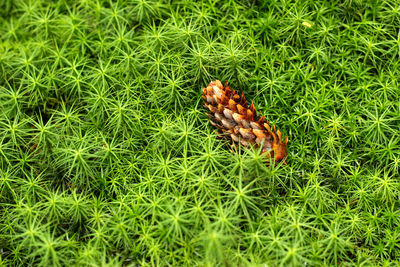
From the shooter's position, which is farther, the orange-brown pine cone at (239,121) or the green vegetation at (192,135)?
the orange-brown pine cone at (239,121)

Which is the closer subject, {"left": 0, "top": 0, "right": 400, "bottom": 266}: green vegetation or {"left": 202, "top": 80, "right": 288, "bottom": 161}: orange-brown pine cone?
{"left": 0, "top": 0, "right": 400, "bottom": 266}: green vegetation

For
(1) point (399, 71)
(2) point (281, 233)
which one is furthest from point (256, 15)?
A: (2) point (281, 233)

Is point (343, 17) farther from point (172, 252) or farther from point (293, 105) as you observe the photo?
point (172, 252)
